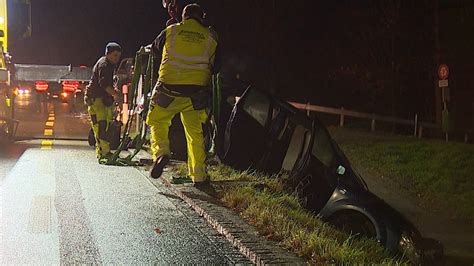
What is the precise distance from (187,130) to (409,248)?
2712 millimetres

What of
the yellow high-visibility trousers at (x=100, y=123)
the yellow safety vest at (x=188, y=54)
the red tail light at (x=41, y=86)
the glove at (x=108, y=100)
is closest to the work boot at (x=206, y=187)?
the yellow safety vest at (x=188, y=54)

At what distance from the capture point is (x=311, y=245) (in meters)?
4.78

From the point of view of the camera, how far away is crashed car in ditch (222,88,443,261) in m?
6.69

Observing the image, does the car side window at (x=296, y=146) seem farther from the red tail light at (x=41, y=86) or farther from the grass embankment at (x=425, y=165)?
the red tail light at (x=41, y=86)

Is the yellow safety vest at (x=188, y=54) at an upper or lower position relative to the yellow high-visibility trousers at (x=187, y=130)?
upper

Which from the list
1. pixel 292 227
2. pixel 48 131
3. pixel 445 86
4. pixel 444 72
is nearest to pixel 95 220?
pixel 292 227

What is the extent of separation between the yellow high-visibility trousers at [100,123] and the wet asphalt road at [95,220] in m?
0.46

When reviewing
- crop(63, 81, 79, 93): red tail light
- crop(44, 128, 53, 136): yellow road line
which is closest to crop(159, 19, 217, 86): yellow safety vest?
crop(44, 128, 53, 136): yellow road line

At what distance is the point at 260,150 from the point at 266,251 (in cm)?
401

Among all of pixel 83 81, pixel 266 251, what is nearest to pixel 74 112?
pixel 83 81

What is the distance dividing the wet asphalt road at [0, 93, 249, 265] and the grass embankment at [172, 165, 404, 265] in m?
0.40

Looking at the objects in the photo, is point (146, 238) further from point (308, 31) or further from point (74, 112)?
point (308, 31)

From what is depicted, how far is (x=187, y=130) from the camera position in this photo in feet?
24.8

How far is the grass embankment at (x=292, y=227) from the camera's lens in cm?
470
